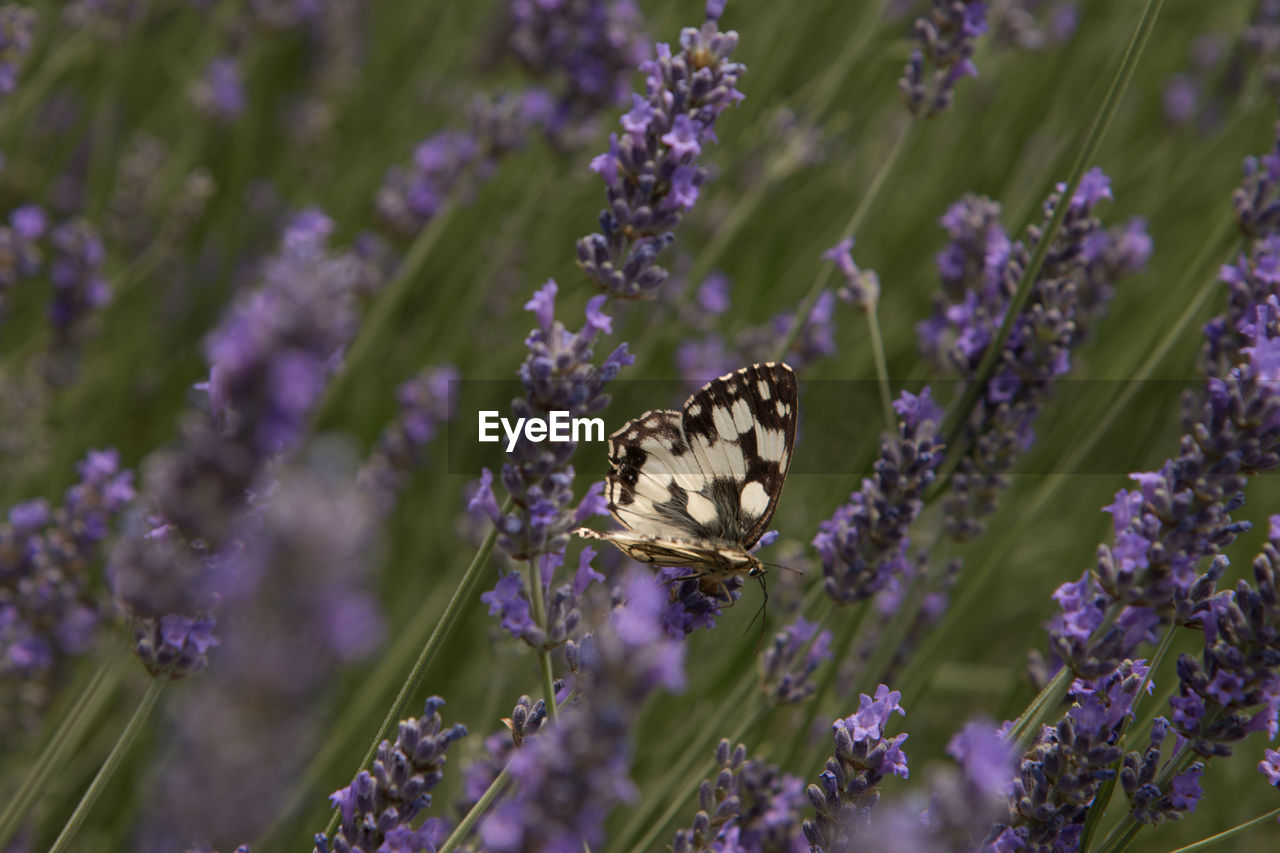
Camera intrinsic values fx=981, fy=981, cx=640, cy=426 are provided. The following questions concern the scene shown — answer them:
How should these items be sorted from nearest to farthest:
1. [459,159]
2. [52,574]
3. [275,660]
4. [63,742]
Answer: [275,660]
[63,742]
[52,574]
[459,159]

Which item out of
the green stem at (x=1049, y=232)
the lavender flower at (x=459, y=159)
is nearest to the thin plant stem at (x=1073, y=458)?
the green stem at (x=1049, y=232)

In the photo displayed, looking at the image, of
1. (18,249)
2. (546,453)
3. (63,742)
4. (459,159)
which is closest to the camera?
(546,453)

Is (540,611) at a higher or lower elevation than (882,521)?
lower

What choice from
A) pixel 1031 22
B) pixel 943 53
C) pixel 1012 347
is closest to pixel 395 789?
pixel 1012 347

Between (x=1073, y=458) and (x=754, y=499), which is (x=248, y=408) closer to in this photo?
(x=754, y=499)

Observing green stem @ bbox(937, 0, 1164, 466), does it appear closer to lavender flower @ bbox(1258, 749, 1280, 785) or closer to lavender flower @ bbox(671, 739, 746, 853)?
lavender flower @ bbox(1258, 749, 1280, 785)

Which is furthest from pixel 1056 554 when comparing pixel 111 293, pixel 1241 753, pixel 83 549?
pixel 111 293
